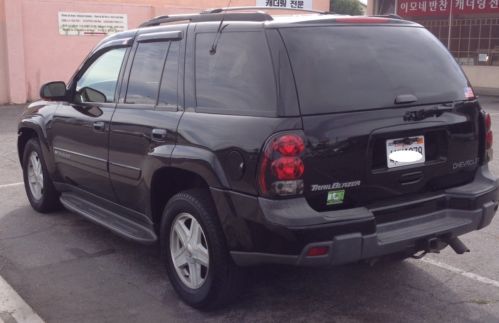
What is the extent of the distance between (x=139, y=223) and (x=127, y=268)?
16.5 inches

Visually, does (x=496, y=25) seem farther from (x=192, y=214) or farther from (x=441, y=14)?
(x=192, y=214)

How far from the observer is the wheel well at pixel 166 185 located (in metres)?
4.09

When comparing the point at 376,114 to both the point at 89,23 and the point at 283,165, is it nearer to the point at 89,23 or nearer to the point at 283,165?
the point at 283,165

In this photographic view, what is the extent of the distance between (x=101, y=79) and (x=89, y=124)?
0.42 m

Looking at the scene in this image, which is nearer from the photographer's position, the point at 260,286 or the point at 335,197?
the point at 335,197

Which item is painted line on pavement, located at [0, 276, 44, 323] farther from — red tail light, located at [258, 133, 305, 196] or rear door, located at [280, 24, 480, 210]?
rear door, located at [280, 24, 480, 210]

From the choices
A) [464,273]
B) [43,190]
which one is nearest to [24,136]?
[43,190]

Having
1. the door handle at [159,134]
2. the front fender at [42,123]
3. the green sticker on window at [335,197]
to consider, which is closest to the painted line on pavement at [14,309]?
the door handle at [159,134]

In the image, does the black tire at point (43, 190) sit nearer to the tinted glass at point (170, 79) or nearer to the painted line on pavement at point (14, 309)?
the painted line on pavement at point (14, 309)

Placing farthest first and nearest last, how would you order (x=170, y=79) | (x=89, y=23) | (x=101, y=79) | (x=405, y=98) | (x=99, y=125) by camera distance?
(x=89, y=23) < (x=101, y=79) < (x=99, y=125) < (x=170, y=79) < (x=405, y=98)

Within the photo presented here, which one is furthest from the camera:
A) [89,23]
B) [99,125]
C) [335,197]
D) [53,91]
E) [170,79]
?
[89,23]

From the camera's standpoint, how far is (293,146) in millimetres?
3346

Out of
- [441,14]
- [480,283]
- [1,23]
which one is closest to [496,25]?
[441,14]

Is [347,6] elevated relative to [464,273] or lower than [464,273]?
elevated
